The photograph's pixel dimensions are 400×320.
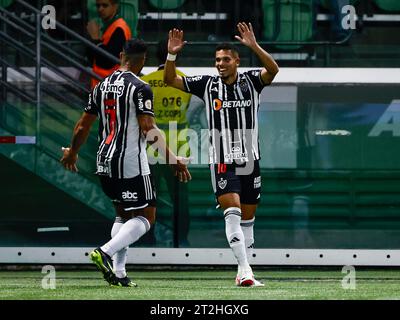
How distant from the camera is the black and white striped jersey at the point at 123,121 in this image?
1160 centimetres

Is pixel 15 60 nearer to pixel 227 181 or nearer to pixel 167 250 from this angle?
pixel 167 250

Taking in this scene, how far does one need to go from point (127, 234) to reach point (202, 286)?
2.89 feet

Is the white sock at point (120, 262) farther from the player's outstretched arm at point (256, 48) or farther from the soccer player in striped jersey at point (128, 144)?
the player's outstretched arm at point (256, 48)

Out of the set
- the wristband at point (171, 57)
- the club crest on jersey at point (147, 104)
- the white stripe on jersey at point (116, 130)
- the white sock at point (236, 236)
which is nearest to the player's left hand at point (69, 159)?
the white stripe on jersey at point (116, 130)

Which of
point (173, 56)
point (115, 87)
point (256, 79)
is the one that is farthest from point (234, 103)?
point (115, 87)

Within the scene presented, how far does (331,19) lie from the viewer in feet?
47.8

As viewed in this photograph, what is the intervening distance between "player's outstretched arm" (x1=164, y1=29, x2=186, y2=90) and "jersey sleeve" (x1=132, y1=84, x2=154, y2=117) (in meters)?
0.67

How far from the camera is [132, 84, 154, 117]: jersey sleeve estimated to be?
1157 centimetres

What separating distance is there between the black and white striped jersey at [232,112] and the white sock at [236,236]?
597mm

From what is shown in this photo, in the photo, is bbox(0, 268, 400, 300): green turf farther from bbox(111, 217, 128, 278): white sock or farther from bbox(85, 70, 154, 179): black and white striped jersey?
bbox(85, 70, 154, 179): black and white striped jersey

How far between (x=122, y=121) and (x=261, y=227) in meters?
3.38

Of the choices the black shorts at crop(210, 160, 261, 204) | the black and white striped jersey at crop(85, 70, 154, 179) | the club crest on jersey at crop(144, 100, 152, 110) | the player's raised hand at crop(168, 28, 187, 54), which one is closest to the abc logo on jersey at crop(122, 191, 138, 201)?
the black and white striped jersey at crop(85, 70, 154, 179)

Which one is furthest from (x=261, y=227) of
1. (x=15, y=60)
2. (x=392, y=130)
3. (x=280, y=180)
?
(x=15, y=60)

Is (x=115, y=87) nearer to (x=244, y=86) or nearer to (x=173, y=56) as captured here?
(x=173, y=56)
